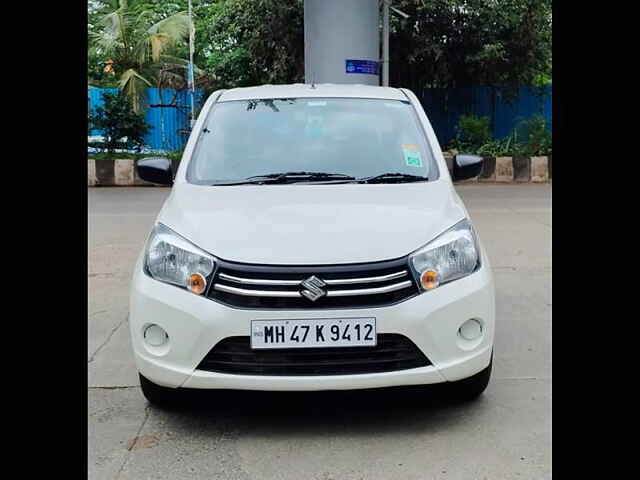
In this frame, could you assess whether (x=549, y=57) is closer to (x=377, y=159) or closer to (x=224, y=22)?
(x=224, y=22)

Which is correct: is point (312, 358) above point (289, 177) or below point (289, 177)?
below

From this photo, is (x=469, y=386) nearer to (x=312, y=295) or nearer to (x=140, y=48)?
(x=312, y=295)

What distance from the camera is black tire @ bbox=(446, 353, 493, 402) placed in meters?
3.99

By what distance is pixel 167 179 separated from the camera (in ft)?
16.4

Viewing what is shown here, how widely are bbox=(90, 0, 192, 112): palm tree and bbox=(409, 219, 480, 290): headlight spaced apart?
21068 millimetres

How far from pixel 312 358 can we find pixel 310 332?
0.45 ft

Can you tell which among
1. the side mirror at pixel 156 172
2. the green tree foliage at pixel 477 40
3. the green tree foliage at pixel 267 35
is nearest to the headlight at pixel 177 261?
the side mirror at pixel 156 172

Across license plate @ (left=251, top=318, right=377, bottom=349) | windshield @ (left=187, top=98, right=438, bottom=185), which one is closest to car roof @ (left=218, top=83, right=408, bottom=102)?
windshield @ (left=187, top=98, right=438, bottom=185)

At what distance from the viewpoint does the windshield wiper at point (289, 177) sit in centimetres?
451

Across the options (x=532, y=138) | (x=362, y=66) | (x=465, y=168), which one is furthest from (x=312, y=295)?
(x=532, y=138)

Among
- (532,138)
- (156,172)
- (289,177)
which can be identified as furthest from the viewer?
(532,138)

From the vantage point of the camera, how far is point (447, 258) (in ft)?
12.4
